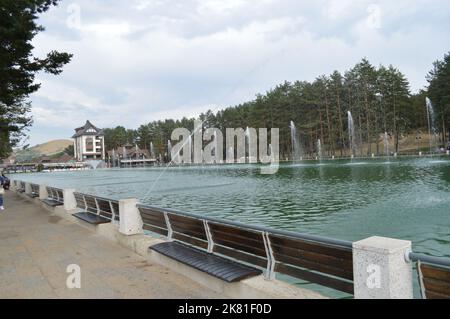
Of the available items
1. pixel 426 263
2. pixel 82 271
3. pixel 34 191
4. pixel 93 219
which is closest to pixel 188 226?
Result: pixel 82 271

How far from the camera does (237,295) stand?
6000mm

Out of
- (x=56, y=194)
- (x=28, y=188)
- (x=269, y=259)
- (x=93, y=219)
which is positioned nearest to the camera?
(x=269, y=259)

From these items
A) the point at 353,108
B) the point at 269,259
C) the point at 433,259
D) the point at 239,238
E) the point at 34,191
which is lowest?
the point at 34,191

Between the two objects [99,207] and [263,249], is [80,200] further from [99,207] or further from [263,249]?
[263,249]

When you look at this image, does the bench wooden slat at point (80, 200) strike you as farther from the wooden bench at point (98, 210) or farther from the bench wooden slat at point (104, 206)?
the bench wooden slat at point (104, 206)

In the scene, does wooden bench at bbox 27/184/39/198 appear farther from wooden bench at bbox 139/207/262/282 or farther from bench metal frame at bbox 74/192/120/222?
wooden bench at bbox 139/207/262/282

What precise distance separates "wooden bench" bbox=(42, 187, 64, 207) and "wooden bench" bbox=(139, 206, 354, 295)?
11.1m

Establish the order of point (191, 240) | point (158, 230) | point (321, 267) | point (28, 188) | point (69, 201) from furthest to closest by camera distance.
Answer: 1. point (28, 188)
2. point (69, 201)
3. point (158, 230)
4. point (191, 240)
5. point (321, 267)

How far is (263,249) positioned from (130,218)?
193 inches

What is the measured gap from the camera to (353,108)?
88.2 meters

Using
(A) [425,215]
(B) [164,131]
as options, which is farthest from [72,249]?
(B) [164,131]

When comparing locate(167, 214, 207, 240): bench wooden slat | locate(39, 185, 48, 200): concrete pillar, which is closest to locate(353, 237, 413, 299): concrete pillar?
locate(167, 214, 207, 240): bench wooden slat

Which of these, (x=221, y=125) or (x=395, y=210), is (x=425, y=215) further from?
(x=221, y=125)
